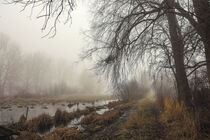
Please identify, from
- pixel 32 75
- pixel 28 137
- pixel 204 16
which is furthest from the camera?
pixel 32 75

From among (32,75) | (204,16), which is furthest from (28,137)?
(32,75)

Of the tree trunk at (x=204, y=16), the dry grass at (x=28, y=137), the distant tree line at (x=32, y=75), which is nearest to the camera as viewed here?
the tree trunk at (x=204, y=16)

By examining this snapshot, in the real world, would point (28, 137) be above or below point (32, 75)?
below

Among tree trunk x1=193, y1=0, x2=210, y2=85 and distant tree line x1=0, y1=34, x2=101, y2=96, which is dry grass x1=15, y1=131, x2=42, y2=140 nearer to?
tree trunk x1=193, y1=0, x2=210, y2=85

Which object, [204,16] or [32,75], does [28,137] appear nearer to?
[204,16]

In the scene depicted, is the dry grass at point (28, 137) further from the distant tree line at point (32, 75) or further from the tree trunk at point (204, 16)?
the distant tree line at point (32, 75)

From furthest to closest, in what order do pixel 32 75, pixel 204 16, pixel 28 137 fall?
pixel 32 75
pixel 28 137
pixel 204 16

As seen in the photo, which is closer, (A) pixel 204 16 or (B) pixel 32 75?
(A) pixel 204 16

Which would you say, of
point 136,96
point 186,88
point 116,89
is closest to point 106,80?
point 116,89

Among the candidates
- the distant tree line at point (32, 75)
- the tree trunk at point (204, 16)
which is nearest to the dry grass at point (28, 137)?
the tree trunk at point (204, 16)

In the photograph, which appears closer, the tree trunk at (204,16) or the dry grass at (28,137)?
A: the tree trunk at (204,16)

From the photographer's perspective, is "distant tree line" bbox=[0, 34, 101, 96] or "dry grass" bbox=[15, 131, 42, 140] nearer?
"dry grass" bbox=[15, 131, 42, 140]

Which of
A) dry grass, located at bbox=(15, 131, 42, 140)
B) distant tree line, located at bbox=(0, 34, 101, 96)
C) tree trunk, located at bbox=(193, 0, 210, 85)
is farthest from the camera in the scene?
distant tree line, located at bbox=(0, 34, 101, 96)

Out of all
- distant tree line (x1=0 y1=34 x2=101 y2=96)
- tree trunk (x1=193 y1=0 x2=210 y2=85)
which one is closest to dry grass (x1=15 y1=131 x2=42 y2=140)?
tree trunk (x1=193 y1=0 x2=210 y2=85)
